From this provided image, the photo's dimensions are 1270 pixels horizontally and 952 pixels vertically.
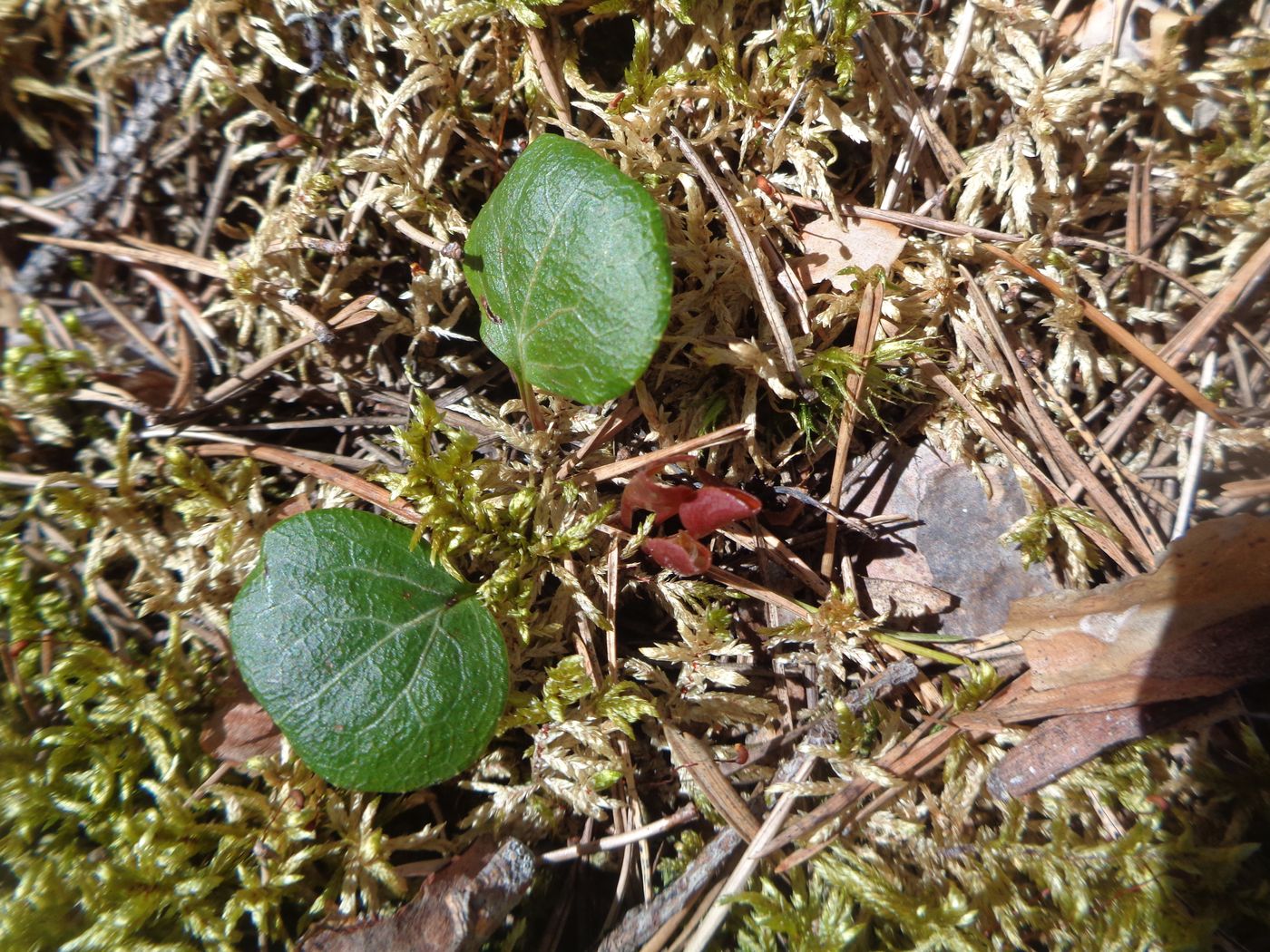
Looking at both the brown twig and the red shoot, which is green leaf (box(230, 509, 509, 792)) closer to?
the red shoot

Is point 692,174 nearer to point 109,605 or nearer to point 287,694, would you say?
point 287,694

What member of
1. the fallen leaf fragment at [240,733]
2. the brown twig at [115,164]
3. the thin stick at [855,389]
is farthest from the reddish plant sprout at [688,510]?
the brown twig at [115,164]

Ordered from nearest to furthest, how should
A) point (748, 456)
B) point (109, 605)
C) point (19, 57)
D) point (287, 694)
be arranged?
1. point (287, 694)
2. point (748, 456)
3. point (109, 605)
4. point (19, 57)

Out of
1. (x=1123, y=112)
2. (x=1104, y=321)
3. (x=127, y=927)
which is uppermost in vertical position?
(x=1123, y=112)

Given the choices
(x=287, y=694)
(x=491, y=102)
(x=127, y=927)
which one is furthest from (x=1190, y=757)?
(x=127, y=927)

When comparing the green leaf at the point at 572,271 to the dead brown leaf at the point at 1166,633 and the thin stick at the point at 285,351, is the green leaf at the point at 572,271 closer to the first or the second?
the thin stick at the point at 285,351

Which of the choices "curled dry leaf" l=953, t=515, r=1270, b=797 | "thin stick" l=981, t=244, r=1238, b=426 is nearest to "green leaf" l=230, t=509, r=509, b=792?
"curled dry leaf" l=953, t=515, r=1270, b=797

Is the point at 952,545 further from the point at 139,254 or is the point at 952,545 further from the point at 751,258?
the point at 139,254

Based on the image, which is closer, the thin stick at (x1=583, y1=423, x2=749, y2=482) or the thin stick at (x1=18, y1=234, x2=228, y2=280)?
the thin stick at (x1=583, y1=423, x2=749, y2=482)
